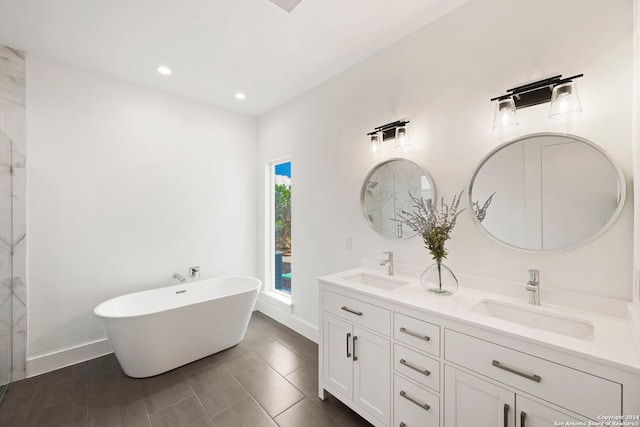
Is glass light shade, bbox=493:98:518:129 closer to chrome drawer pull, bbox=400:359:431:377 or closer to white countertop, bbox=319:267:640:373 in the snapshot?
white countertop, bbox=319:267:640:373

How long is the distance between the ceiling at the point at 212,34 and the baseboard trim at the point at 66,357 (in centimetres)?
277

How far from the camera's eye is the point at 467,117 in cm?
178

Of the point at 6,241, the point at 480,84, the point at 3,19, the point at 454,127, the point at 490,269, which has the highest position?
the point at 3,19

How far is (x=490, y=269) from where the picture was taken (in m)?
1.68

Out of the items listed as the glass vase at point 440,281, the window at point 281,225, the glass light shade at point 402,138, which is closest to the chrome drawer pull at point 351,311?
the glass vase at point 440,281

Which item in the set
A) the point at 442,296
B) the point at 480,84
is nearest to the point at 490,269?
→ the point at 442,296

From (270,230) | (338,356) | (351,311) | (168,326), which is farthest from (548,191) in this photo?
(270,230)

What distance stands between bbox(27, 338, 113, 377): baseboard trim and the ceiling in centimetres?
277

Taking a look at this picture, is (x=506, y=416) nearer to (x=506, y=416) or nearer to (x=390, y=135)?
(x=506, y=416)

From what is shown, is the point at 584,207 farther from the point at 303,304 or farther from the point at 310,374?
the point at 303,304

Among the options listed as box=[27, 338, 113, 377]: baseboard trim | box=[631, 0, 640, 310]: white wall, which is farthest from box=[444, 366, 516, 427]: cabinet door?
box=[27, 338, 113, 377]: baseboard trim

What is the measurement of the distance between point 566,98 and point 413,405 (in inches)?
72.9

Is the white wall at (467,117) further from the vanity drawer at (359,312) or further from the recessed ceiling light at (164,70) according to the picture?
the recessed ceiling light at (164,70)

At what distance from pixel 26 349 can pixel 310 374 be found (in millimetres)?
2532
